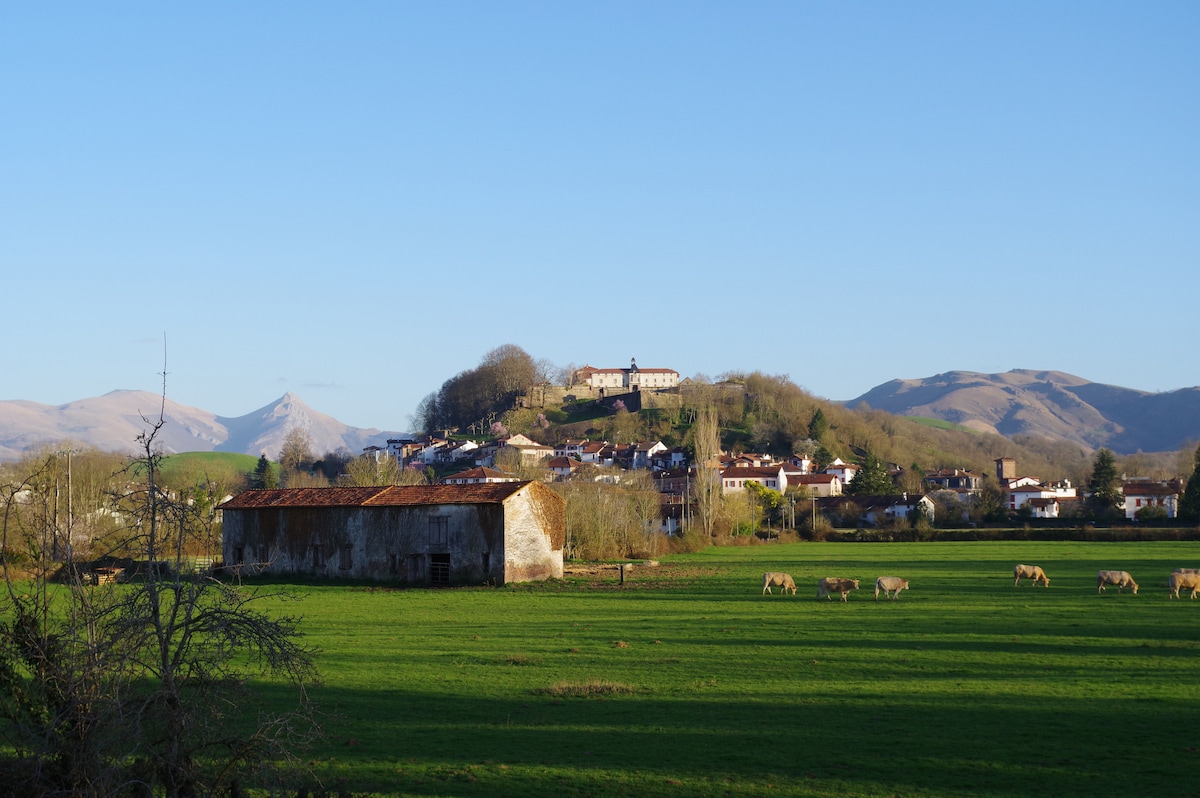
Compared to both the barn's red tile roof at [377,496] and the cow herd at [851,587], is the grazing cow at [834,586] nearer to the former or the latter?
the cow herd at [851,587]

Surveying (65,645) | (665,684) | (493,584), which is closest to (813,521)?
(493,584)

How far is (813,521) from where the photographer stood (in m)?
104

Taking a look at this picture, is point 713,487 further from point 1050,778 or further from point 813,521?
point 1050,778

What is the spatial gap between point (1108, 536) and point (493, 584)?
60386mm

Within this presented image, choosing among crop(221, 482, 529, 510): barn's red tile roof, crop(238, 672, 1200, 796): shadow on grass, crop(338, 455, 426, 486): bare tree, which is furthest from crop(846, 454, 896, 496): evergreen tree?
crop(238, 672, 1200, 796): shadow on grass

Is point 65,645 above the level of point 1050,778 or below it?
above

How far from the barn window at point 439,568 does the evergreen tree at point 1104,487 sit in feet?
263

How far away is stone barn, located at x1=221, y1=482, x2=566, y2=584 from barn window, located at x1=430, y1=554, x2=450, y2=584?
46mm

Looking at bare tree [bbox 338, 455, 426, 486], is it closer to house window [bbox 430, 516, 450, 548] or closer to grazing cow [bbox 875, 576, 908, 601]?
house window [bbox 430, 516, 450, 548]

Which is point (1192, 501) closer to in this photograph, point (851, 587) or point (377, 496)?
point (851, 587)

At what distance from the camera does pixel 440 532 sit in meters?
51.4

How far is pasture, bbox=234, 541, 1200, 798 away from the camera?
48.1 ft

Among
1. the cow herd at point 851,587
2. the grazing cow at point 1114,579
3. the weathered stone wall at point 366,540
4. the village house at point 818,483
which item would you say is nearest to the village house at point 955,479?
the village house at point 818,483

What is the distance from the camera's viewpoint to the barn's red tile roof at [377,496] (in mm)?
51688
